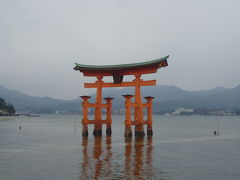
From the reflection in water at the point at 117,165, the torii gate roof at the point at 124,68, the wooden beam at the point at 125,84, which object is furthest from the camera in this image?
the wooden beam at the point at 125,84

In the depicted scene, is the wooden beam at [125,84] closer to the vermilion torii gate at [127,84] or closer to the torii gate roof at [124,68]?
the vermilion torii gate at [127,84]

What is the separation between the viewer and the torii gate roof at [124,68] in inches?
1020

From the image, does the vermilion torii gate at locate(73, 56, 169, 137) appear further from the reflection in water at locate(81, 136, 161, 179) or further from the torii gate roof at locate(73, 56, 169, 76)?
the reflection in water at locate(81, 136, 161, 179)

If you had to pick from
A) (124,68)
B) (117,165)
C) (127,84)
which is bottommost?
(117,165)

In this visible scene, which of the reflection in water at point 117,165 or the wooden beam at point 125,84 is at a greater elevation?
the wooden beam at point 125,84

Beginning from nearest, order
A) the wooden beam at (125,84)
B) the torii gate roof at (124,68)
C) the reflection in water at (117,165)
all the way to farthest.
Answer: the reflection in water at (117,165)
the torii gate roof at (124,68)
the wooden beam at (125,84)

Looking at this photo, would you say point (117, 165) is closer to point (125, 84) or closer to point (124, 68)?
point (124, 68)

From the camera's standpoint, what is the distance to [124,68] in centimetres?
2744

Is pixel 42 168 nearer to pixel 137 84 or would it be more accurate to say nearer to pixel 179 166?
pixel 179 166

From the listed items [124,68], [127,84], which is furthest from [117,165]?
[127,84]

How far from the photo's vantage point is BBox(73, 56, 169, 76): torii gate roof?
25906 mm

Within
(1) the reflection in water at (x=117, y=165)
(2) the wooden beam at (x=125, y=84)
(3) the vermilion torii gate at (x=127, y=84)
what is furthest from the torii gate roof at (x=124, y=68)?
(1) the reflection in water at (x=117, y=165)

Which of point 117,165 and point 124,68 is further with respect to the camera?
point 124,68

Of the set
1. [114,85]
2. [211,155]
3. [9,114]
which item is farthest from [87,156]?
[9,114]
